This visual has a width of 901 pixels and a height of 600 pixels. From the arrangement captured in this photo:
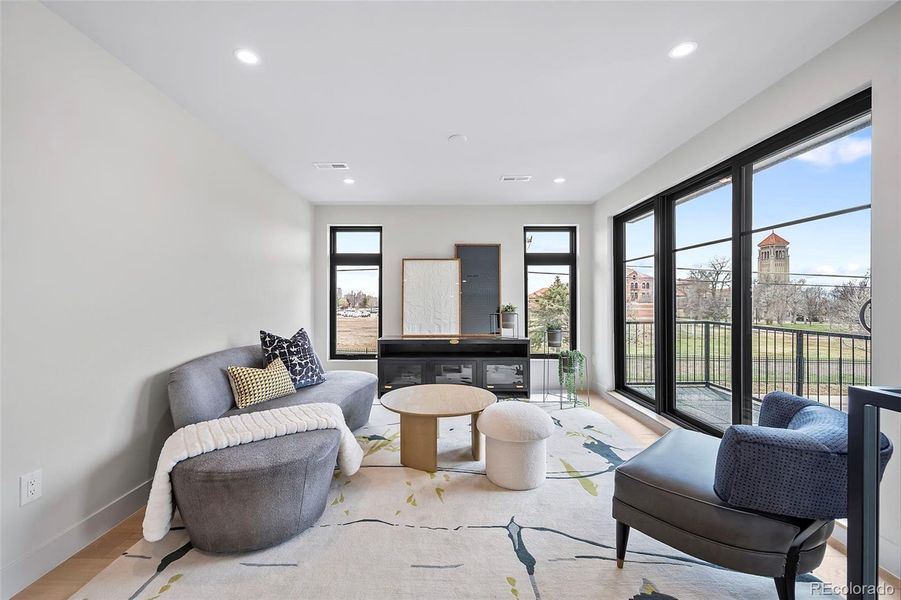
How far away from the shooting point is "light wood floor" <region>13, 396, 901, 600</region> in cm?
163

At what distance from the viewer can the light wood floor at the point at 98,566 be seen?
1629mm

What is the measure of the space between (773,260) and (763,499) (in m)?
1.75

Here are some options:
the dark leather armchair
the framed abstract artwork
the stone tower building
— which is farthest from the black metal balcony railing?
the framed abstract artwork

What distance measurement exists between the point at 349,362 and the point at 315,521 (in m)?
3.12

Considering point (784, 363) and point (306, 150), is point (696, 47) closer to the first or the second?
point (784, 363)

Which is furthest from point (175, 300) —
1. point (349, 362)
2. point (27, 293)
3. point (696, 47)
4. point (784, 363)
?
point (784, 363)

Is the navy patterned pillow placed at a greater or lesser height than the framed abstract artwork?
lesser

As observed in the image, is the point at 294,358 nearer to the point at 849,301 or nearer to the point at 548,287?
the point at 548,287

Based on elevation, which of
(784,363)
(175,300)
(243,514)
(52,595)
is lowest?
(52,595)

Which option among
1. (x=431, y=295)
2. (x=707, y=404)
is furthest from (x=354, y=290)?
(x=707, y=404)

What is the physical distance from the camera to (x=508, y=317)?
4.93 meters

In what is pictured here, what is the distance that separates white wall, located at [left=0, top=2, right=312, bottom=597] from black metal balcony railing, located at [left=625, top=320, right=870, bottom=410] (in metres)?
3.88

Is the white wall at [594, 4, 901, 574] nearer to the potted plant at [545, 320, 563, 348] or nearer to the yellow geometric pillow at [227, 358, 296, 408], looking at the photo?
the potted plant at [545, 320, 563, 348]

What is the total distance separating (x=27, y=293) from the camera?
5.42ft
